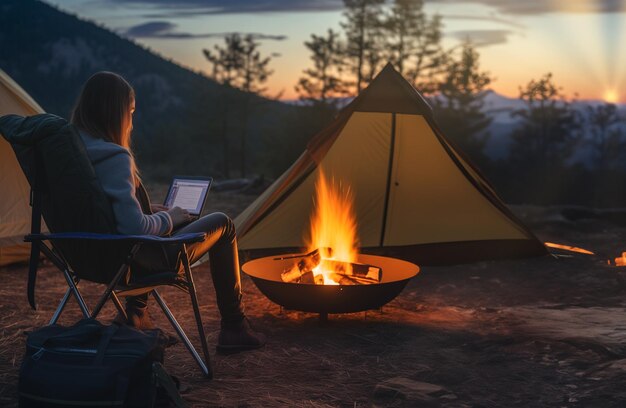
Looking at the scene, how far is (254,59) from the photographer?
3581cm

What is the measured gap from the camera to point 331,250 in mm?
4461

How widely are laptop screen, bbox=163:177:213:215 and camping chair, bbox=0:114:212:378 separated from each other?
1.87 ft

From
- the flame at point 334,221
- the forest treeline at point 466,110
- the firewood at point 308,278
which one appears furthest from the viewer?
the forest treeline at point 466,110

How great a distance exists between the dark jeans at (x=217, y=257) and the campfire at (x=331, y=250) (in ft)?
2.56

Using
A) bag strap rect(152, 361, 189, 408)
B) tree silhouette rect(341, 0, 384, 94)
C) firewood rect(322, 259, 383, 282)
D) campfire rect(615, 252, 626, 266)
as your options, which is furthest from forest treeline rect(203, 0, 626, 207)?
bag strap rect(152, 361, 189, 408)

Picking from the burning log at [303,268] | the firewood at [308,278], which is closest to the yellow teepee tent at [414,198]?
the burning log at [303,268]

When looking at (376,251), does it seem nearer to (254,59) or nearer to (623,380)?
(623,380)

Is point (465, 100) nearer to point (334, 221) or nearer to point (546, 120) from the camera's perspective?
point (546, 120)

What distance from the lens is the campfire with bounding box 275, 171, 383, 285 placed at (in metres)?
4.28

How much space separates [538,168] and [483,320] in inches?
1008

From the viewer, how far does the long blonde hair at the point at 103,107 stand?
2.85 meters

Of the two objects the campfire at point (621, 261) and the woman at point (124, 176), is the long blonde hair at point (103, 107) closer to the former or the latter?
the woman at point (124, 176)

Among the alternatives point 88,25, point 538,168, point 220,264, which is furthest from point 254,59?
point 88,25

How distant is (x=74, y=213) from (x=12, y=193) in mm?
3312
